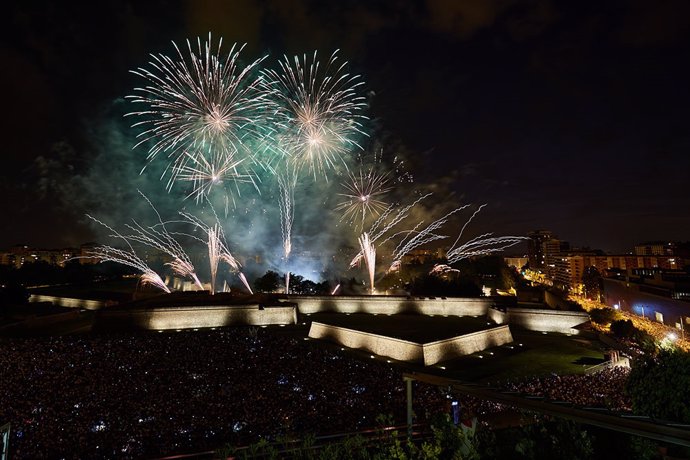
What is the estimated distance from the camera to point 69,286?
57406 mm

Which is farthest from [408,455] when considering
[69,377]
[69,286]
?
[69,286]

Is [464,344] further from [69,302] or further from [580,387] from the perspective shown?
[69,302]

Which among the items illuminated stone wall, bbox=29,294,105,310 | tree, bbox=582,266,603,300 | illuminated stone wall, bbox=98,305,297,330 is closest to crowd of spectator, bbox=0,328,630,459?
illuminated stone wall, bbox=98,305,297,330

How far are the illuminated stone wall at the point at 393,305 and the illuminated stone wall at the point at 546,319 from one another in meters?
3.00

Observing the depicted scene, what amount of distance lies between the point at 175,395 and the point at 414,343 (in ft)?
38.1

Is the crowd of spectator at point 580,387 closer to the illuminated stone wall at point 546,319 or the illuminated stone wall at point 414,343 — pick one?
the illuminated stone wall at point 414,343

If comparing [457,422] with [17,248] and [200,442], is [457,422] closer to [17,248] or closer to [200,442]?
[200,442]

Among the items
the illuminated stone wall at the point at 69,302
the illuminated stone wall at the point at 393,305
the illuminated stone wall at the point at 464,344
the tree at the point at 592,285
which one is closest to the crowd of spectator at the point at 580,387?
the illuminated stone wall at the point at 464,344

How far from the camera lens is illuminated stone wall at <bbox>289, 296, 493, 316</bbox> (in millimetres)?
31656

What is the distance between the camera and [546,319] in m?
29.5

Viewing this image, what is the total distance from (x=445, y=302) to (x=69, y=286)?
184 ft

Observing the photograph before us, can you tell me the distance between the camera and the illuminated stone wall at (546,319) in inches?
1133

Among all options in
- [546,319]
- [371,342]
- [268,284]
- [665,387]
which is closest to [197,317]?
[371,342]

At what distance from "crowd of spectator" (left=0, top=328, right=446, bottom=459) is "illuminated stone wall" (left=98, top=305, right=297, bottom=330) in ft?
23.2
